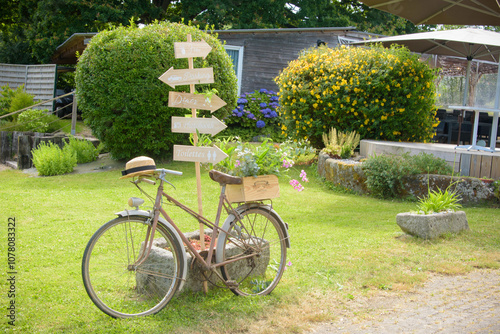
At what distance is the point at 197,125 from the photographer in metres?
4.04

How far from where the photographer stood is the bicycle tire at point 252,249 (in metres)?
3.93

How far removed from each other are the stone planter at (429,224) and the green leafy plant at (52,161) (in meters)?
7.68

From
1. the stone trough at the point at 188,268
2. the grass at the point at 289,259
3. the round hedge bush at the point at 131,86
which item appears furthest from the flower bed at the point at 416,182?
the stone trough at the point at 188,268

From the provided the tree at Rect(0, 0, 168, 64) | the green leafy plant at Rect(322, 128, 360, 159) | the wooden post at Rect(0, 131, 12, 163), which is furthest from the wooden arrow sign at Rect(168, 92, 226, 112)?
the tree at Rect(0, 0, 168, 64)

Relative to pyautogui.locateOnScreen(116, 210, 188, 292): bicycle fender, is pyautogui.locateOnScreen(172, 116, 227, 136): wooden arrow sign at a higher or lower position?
higher

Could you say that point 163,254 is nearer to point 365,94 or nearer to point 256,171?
point 256,171

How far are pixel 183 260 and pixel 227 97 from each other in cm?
771

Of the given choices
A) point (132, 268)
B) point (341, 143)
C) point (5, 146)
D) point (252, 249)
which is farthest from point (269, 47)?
point (132, 268)

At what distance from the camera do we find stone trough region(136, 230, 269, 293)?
3.64m

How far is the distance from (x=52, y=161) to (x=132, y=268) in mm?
7765

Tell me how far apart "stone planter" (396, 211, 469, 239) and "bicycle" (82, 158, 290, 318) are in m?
2.04

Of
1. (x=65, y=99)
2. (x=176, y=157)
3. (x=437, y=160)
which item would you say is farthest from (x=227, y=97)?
(x=65, y=99)

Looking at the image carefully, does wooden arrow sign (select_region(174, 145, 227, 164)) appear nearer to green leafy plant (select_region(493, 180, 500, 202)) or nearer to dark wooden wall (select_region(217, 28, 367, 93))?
green leafy plant (select_region(493, 180, 500, 202))

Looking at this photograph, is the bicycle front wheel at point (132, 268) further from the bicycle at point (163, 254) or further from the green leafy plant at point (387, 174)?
the green leafy plant at point (387, 174)
